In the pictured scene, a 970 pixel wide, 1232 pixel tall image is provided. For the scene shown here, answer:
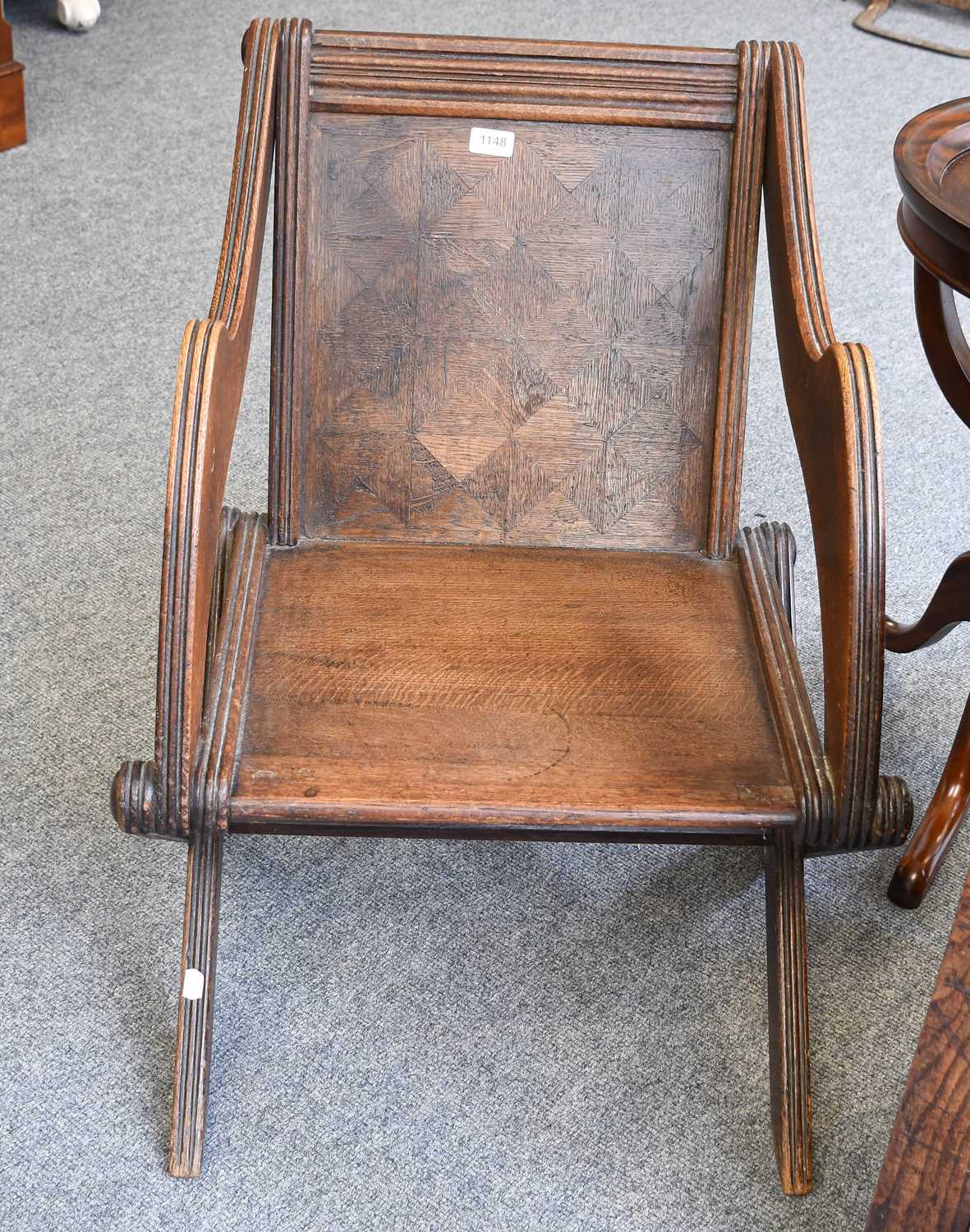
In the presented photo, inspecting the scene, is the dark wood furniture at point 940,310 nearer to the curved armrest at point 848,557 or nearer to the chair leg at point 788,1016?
the curved armrest at point 848,557

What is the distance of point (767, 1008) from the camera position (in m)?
1.60

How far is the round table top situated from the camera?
55.7 inches

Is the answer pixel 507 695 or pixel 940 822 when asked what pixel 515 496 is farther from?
pixel 940 822

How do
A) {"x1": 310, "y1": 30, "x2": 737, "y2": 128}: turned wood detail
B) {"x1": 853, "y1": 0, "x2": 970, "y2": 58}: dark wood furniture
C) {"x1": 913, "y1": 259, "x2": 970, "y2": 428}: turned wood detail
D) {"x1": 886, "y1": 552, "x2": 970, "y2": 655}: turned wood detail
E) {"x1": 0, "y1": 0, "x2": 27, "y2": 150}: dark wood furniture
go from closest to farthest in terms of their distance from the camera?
{"x1": 310, "y1": 30, "x2": 737, "y2": 128}: turned wood detail → {"x1": 913, "y1": 259, "x2": 970, "y2": 428}: turned wood detail → {"x1": 886, "y1": 552, "x2": 970, "y2": 655}: turned wood detail → {"x1": 0, "y1": 0, "x2": 27, "y2": 150}: dark wood furniture → {"x1": 853, "y1": 0, "x2": 970, "y2": 58}: dark wood furniture

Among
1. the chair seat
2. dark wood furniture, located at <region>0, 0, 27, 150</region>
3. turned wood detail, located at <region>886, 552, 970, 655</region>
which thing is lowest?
turned wood detail, located at <region>886, 552, 970, 655</region>

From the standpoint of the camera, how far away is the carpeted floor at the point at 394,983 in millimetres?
1477

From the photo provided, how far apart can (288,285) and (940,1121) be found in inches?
44.9

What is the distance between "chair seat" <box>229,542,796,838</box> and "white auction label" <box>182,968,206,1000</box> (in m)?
0.20

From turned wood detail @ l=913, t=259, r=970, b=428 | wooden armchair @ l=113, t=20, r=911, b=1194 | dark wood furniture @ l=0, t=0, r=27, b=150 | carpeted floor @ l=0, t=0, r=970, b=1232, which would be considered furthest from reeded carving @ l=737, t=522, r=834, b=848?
dark wood furniture @ l=0, t=0, r=27, b=150

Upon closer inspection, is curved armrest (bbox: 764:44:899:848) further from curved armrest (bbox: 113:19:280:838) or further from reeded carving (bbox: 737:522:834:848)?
curved armrest (bbox: 113:19:280:838)

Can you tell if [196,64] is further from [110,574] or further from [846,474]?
[846,474]

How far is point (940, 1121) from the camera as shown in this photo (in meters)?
1.03

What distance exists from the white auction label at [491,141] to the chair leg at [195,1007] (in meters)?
0.85

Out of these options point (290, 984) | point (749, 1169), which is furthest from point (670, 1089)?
point (290, 984)
